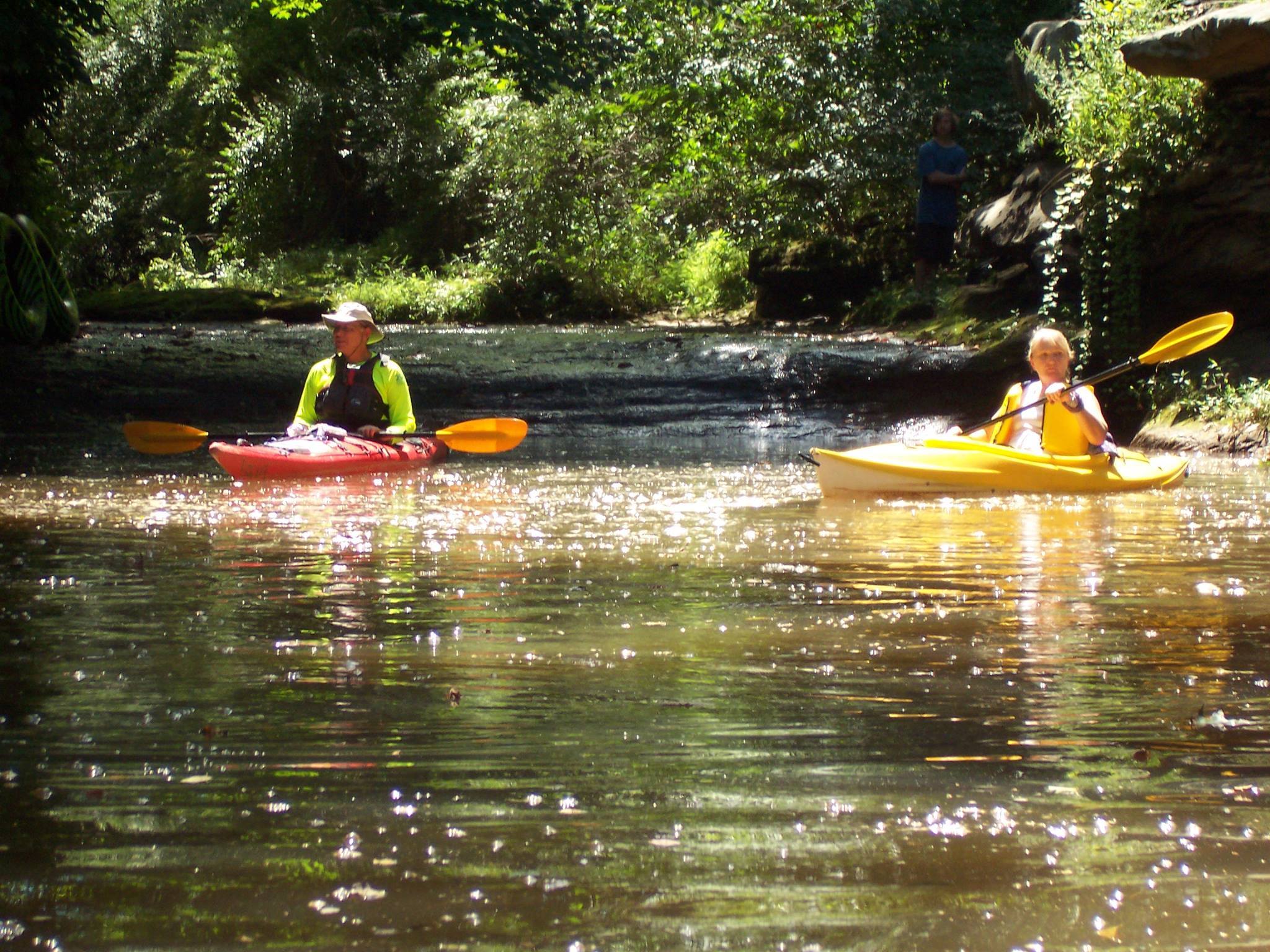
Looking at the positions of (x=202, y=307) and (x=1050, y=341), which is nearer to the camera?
(x=1050, y=341)

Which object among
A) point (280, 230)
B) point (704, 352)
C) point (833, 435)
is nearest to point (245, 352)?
point (704, 352)

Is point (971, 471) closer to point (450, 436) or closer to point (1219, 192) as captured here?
point (450, 436)

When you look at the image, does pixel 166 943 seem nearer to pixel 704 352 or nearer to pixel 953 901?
pixel 953 901

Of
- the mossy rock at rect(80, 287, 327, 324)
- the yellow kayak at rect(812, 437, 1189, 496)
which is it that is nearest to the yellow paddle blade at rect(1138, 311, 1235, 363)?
the yellow kayak at rect(812, 437, 1189, 496)

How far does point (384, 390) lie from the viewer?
872 cm

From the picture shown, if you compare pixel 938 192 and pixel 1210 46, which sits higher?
pixel 1210 46

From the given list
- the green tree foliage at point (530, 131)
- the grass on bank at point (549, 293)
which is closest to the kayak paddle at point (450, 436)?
the green tree foliage at point (530, 131)

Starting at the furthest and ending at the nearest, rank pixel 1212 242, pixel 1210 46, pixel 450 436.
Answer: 1. pixel 1212 242
2. pixel 1210 46
3. pixel 450 436

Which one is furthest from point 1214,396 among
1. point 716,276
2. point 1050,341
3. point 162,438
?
point 716,276

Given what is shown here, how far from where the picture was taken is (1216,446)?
31.5 feet

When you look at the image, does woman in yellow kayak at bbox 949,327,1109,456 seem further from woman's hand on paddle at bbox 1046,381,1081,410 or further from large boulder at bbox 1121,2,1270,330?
large boulder at bbox 1121,2,1270,330

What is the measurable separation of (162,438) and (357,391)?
4.50ft

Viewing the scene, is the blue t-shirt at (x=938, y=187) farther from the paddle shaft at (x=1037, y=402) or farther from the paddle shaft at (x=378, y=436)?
the paddle shaft at (x=378, y=436)

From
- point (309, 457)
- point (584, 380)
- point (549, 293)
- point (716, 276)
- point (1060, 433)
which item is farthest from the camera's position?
point (549, 293)
